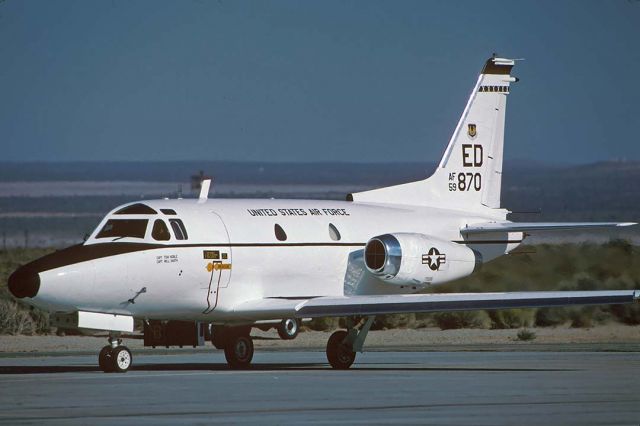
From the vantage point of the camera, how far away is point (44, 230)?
108938mm

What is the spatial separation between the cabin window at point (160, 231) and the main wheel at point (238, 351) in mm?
3342

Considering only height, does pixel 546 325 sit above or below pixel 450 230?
below

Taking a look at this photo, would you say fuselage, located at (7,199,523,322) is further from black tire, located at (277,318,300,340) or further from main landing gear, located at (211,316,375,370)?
main landing gear, located at (211,316,375,370)

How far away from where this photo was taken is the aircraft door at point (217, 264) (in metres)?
31.4

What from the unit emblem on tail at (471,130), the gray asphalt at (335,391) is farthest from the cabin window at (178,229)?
the unit emblem on tail at (471,130)

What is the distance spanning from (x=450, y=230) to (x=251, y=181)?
13098 centimetres

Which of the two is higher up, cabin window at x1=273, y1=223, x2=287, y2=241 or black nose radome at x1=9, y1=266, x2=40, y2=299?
cabin window at x1=273, y1=223, x2=287, y2=241

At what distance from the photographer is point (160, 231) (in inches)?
1216

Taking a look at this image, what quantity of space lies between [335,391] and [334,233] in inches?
334

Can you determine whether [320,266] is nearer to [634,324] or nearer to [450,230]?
[450,230]

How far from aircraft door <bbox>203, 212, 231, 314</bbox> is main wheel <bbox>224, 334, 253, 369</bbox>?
1641mm

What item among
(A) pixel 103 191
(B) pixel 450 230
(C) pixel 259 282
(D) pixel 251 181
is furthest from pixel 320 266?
(D) pixel 251 181

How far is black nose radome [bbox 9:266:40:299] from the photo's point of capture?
28.8 m

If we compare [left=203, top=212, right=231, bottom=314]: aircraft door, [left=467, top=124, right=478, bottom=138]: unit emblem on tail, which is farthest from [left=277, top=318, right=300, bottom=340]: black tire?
[left=467, top=124, right=478, bottom=138]: unit emblem on tail
